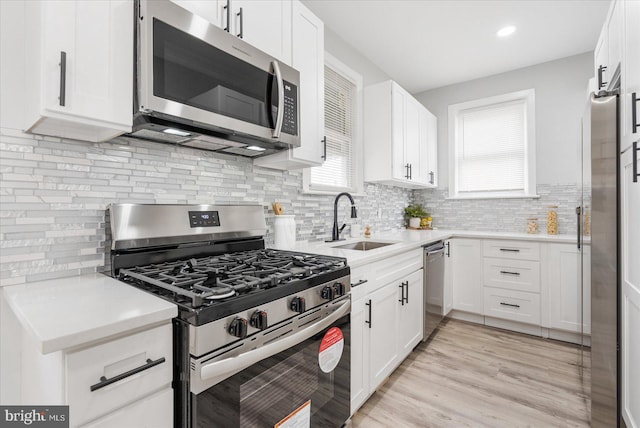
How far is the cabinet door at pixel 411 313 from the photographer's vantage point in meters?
2.26

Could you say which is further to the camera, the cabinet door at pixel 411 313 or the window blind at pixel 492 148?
the window blind at pixel 492 148

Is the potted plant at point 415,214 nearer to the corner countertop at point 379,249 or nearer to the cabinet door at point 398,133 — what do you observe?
the corner countertop at point 379,249

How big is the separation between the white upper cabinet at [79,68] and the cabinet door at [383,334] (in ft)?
5.10

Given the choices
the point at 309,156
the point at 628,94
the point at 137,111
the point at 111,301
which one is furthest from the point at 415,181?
the point at 111,301

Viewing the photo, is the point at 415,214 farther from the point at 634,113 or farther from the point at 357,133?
the point at 634,113

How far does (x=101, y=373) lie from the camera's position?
2.47ft

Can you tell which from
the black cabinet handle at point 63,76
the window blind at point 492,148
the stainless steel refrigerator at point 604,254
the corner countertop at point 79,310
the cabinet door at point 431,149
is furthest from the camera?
the cabinet door at point 431,149

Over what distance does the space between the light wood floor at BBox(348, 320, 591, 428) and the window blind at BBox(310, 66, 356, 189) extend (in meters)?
1.60

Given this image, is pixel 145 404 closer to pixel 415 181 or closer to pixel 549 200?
pixel 415 181

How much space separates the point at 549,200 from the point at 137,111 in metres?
3.92

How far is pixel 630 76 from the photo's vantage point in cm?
130

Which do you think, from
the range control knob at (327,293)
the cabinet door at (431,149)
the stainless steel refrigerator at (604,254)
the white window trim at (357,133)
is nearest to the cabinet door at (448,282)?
the cabinet door at (431,149)

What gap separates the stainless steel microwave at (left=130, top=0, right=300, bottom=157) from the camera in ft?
3.78

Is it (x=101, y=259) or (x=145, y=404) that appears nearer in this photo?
(x=145, y=404)
